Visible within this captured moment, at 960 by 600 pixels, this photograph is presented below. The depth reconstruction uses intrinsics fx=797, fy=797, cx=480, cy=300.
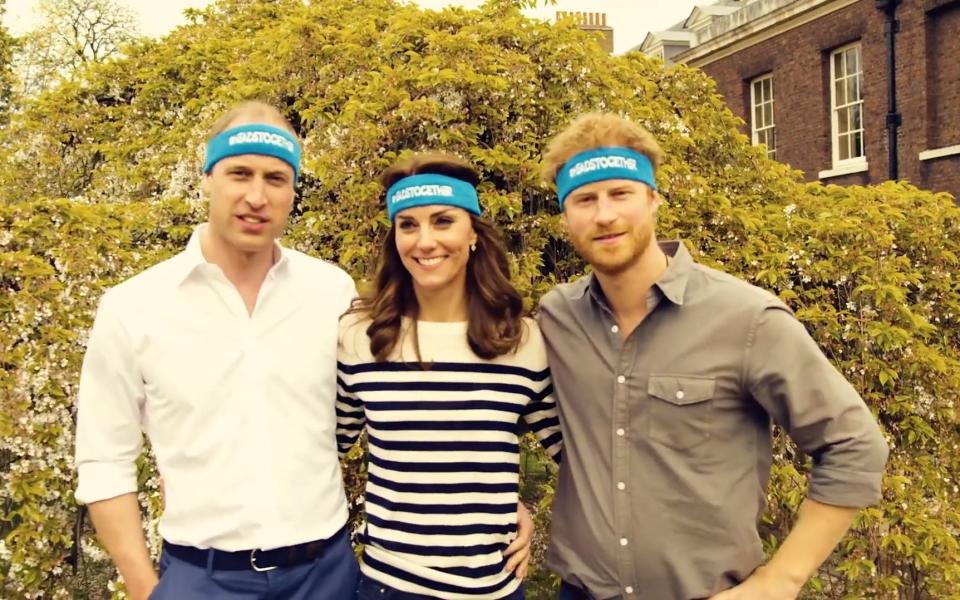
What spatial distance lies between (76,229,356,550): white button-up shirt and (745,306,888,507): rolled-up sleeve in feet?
4.67

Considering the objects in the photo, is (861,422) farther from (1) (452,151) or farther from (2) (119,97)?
(2) (119,97)

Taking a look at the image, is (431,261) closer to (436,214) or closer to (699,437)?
(436,214)

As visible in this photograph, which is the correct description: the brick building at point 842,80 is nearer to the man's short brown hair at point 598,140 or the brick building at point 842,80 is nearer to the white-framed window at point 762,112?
the white-framed window at point 762,112

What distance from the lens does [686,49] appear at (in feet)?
78.8

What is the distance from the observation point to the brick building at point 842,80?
16.0 m

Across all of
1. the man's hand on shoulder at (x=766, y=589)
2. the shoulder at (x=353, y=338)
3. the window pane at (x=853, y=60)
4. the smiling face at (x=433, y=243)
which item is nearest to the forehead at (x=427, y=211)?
the smiling face at (x=433, y=243)

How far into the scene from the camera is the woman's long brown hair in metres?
2.65

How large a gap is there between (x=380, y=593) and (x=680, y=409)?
1.13 metres

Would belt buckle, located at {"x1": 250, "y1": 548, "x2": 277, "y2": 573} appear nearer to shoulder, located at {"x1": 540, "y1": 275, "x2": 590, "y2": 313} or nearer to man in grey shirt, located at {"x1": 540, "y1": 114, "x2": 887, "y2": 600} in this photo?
man in grey shirt, located at {"x1": 540, "y1": 114, "x2": 887, "y2": 600}

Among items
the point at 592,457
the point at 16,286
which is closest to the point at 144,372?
the point at 592,457

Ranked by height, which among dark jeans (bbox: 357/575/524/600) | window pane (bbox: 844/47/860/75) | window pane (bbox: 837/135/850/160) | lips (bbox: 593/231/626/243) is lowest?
dark jeans (bbox: 357/575/524/600)

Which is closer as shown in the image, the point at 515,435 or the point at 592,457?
the point at 592,457

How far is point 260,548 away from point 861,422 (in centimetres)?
181

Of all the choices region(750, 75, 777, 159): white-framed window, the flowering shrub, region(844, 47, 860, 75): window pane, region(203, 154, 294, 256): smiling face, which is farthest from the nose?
region(750, 75, 777, 159): white-framed window
